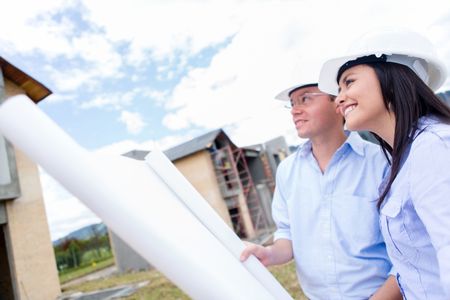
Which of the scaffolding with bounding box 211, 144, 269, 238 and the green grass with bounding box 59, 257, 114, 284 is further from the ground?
the scaffolding with bounding box 211, 144, 269, 238

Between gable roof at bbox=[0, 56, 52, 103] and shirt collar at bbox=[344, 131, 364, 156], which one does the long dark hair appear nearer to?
shirt collar at bbox=[344, 131, 364, 156]

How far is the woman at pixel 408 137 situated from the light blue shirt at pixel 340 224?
290mm

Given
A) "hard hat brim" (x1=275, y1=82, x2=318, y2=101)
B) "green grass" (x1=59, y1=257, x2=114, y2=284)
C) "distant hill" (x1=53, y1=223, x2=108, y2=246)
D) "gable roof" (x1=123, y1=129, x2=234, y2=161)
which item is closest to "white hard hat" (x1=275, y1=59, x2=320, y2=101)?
"hard hat brim" (x1=275, y1=82, x2=318, y2=101)

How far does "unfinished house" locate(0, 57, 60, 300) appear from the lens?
8.59 metres

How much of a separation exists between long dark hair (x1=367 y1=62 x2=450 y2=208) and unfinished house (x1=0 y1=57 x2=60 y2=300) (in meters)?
9.22

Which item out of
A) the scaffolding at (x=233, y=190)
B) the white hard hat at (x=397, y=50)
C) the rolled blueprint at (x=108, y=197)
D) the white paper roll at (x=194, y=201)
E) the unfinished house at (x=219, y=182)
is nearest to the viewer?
the rolled blueprint at (x=108, y=197)

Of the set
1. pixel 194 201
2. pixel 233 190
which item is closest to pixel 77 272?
pixel 233 190

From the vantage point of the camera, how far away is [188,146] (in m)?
17.4

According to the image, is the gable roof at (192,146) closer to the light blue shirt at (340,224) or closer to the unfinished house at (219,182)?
the unfinished house at (219,182)

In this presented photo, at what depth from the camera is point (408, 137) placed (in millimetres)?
1058

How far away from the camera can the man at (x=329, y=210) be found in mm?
1496

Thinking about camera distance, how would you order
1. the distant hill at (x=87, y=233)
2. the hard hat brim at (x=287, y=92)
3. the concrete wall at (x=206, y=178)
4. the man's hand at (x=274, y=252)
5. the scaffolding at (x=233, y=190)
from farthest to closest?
the distant hill at (x=87, y=233) → the scaffolding at (x=233, y=190) → the concrete wall at (x=206, y=178) → the hard hat brim at (x=287, y=92) → the man's hand at (x=274, y=252)

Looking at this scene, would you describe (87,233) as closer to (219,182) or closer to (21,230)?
(219,182)

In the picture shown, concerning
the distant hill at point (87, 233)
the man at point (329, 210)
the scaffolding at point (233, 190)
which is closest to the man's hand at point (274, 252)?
the man at point (329, 210)
